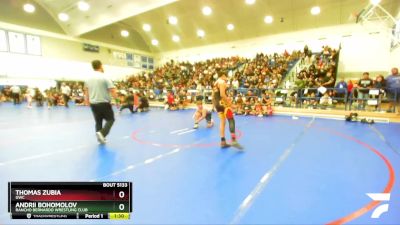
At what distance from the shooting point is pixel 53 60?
64.8 ft

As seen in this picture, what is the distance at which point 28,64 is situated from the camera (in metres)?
18.4

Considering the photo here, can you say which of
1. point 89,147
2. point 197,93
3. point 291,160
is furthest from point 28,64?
point 291,160

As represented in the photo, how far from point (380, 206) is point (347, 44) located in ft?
57.7

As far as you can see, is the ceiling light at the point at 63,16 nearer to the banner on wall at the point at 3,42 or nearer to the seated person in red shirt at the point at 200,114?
the banner on wall at the point at 3,42

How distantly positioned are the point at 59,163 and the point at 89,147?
3.54 ft

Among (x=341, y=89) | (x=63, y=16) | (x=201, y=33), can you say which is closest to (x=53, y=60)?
(x=63, y=16)

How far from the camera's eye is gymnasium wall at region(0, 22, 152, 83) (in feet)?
57.2

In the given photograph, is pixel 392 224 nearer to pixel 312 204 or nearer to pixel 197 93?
pixel 312 204

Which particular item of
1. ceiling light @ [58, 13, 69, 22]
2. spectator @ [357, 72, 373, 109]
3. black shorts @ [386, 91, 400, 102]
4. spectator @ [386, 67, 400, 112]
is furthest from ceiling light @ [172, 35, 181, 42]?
black shorts @ [386, 91, 400, 102]

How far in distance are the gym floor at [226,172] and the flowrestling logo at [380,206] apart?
4 centimetres

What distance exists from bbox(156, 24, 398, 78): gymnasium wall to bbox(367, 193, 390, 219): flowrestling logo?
15486 millimetres

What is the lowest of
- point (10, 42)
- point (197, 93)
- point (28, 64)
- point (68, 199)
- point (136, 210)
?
point (136, 210)

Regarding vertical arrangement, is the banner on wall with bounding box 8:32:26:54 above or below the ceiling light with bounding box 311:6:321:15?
below

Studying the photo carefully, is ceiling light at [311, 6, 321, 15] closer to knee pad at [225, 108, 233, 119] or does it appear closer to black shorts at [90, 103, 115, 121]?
knee pad at [225, 108, 233, 119]
